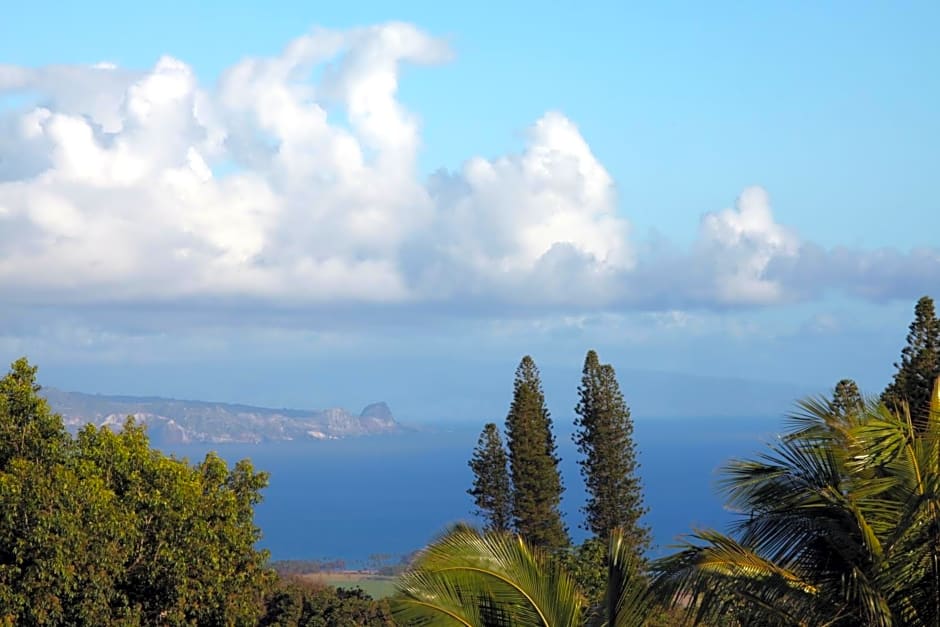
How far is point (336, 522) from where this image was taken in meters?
157

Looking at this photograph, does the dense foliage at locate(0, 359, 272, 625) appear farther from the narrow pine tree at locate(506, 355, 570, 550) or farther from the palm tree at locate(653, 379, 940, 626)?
the narrow pine tree at locate(506, 355, 570, 550)

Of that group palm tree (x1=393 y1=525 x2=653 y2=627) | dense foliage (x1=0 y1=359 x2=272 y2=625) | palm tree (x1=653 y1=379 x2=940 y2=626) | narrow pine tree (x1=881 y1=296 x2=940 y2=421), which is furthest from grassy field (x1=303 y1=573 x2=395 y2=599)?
palm tree (x1=653 y1=379 x2=940 y2=626)

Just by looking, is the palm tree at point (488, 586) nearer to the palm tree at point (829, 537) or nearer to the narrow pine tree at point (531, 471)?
the palm tree at point (829, 537)

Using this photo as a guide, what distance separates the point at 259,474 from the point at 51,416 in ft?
12.2

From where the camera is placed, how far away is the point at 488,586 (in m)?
7.23

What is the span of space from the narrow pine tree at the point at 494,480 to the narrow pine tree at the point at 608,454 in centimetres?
245

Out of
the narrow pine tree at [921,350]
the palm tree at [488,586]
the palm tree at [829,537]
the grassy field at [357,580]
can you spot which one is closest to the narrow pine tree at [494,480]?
the narrow pine tree at [921,350]

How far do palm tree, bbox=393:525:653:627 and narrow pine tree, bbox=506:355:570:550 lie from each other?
1108 inches

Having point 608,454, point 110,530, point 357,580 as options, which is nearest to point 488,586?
point 110,530

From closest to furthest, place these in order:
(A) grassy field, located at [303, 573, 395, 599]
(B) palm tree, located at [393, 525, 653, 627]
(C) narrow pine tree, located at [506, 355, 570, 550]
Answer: (B) palm tree, located at [393, 525, 653, 627]
(C) narrow pine tree, located at [506, 355, 570, 550]
(A) grassy field, located at [303, 573, 395, 599]

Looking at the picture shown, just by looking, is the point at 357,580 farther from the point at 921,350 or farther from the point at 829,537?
the point at 829,537

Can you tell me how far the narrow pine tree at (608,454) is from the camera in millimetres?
35875

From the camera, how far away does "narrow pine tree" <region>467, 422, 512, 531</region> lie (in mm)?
36094

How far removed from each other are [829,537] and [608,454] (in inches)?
1171
